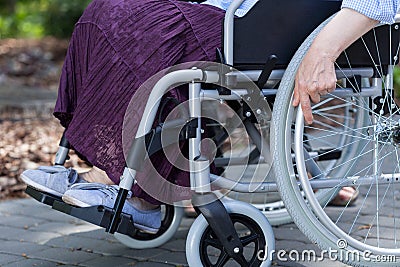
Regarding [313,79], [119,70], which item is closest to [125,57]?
[119,70]

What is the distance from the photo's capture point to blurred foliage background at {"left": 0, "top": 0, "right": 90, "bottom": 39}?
33.4 feet

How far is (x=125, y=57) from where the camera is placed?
2105mm

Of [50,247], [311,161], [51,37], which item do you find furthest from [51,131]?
[51,37]

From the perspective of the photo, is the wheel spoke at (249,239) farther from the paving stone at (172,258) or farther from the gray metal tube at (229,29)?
the gray metal tube at (229,29)

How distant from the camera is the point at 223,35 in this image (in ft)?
6.48

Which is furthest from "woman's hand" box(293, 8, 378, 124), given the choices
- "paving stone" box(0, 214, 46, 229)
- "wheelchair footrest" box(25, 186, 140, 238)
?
"paving stone" box(0, 214, 46, 229)

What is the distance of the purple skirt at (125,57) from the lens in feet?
6.81

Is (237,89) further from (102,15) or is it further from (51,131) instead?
(51,131)

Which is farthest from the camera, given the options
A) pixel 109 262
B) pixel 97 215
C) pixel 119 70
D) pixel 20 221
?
pixel 20 221

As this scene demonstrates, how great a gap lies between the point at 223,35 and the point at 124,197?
0.52 meters

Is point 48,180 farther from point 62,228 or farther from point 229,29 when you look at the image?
point 62,228

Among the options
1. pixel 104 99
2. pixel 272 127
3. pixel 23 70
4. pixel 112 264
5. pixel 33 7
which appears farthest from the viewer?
pixel 33 7

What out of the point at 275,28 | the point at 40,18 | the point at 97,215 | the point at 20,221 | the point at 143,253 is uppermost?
the point at 275,28

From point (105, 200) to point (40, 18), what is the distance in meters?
11.4
